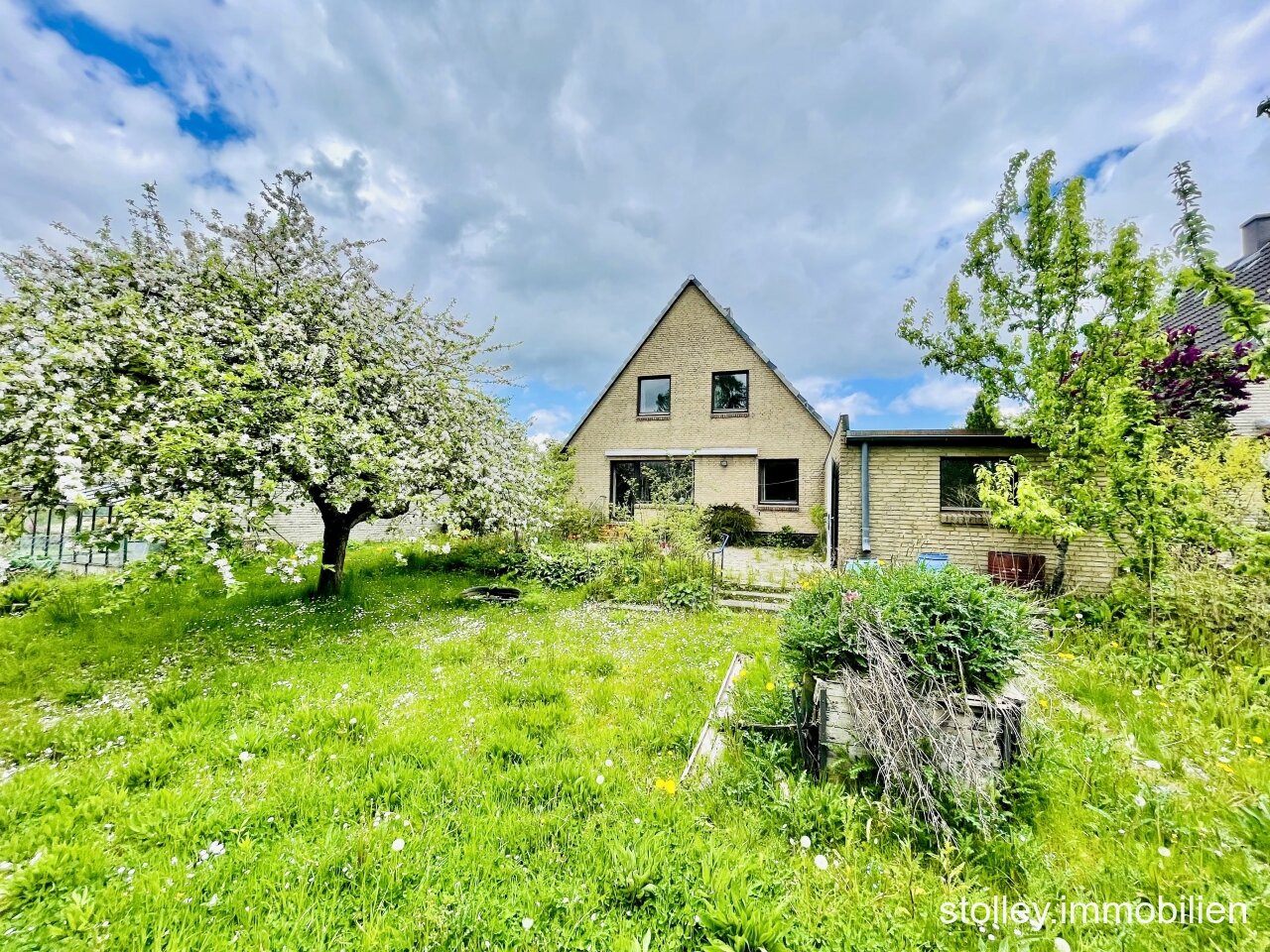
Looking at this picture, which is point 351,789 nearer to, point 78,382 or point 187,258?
point 78,382

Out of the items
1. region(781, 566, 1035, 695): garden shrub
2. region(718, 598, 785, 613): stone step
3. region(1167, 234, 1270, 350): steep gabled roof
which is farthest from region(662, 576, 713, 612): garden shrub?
region(1167, 234, 1270, 350): steep gabled roof

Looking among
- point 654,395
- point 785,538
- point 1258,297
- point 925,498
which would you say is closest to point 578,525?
point 654,395

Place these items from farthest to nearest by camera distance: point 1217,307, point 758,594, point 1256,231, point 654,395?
point 654,395, point 1256,231, point 1217,307, point 758,594

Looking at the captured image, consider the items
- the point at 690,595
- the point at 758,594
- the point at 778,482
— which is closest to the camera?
the point at 690,595

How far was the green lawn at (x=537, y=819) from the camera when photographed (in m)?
1.81

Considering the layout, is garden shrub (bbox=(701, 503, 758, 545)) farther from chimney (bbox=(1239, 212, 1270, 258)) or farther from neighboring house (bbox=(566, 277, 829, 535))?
chimney (bbox=(1239, 212, 1270, 258))

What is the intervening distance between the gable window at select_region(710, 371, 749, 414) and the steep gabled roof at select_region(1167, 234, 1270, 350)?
30.9 ft

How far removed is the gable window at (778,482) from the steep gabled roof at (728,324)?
1651 millimetres

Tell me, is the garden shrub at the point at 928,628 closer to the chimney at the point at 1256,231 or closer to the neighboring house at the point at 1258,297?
the neighboring house at the point at 1258,297

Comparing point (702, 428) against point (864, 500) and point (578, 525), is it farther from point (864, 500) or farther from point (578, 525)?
point (864, 500)

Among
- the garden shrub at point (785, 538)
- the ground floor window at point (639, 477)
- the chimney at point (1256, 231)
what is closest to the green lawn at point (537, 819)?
the garden shrub at point (785, 538)

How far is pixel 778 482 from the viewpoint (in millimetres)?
14531

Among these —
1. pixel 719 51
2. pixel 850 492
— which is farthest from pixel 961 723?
pixel 719 51

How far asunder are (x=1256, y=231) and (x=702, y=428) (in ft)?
53.3
